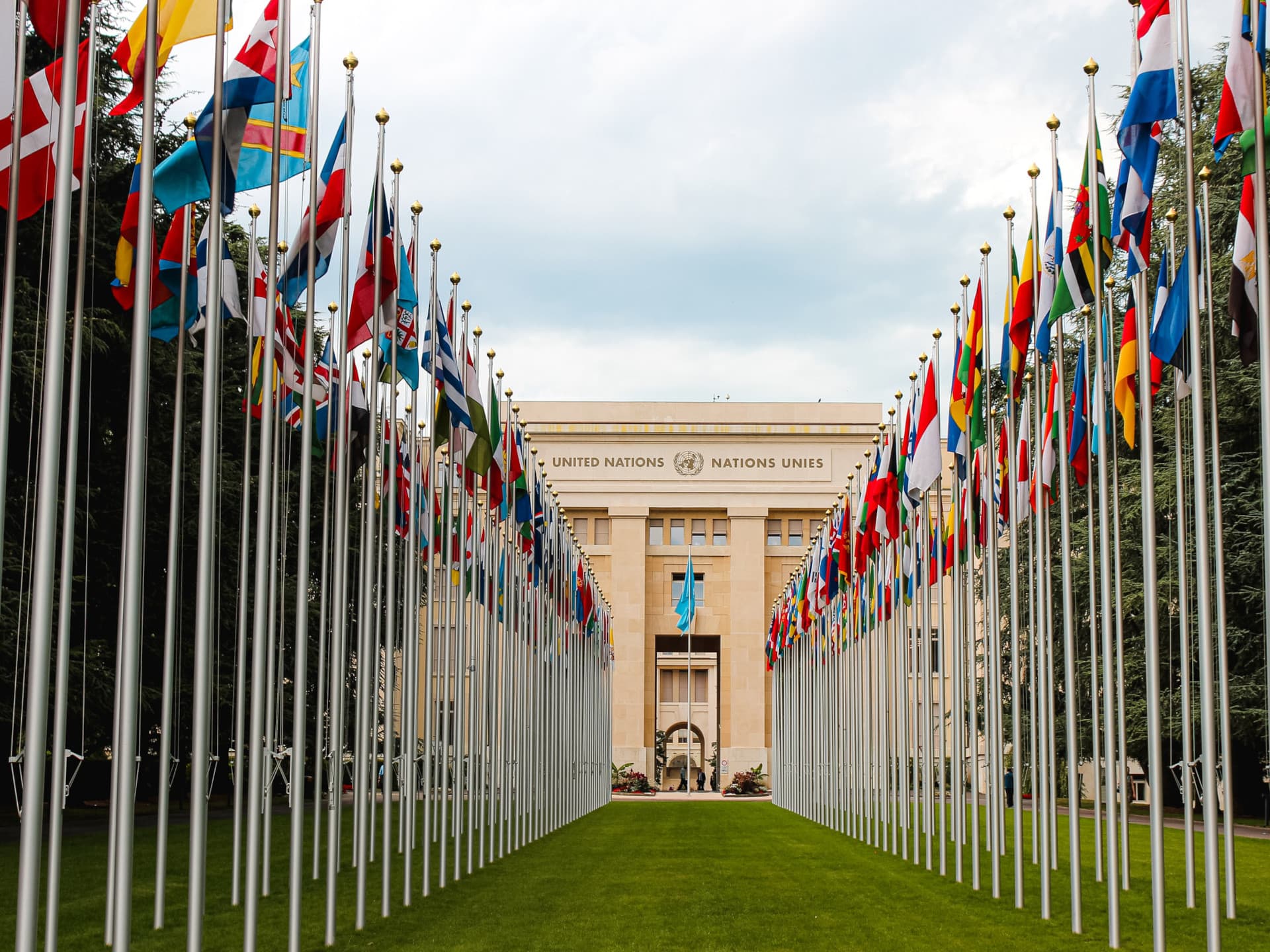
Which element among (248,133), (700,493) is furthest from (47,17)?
(700,493)

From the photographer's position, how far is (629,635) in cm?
7644

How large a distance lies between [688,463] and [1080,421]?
6332 centimetres

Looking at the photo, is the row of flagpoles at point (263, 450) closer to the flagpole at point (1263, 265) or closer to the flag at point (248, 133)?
the flag at point (248, 133)

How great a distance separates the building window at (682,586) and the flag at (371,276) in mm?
62823

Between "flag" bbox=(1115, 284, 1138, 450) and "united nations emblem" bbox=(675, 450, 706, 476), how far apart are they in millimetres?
64436

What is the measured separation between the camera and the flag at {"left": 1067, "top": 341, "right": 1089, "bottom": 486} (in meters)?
16.7

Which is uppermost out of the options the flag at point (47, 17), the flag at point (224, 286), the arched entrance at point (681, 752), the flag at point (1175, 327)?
the flag at point (47, 17)

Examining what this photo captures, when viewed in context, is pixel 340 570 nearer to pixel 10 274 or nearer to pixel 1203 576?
pixel 10 274

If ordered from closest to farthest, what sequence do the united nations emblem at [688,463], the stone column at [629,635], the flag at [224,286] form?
the flag at [224,286], the stone column at [629,635], the united nations emblem at [688,463]

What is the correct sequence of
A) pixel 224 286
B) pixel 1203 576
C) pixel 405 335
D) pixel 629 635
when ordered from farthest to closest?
pixel 629 635 → pixel 405 335 → pixel 224 286 → pixel 1203 576

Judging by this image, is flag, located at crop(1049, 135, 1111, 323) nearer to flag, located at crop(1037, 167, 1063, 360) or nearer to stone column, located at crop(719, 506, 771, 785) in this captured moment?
flag, located at crop(1037, 167, 1063, 360)

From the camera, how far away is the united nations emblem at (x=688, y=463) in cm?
8025

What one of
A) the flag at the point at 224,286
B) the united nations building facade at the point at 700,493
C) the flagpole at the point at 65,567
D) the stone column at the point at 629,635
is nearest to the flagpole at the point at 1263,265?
the flagpole at the point at 65,567

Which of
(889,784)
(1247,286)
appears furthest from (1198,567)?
(889,784)
